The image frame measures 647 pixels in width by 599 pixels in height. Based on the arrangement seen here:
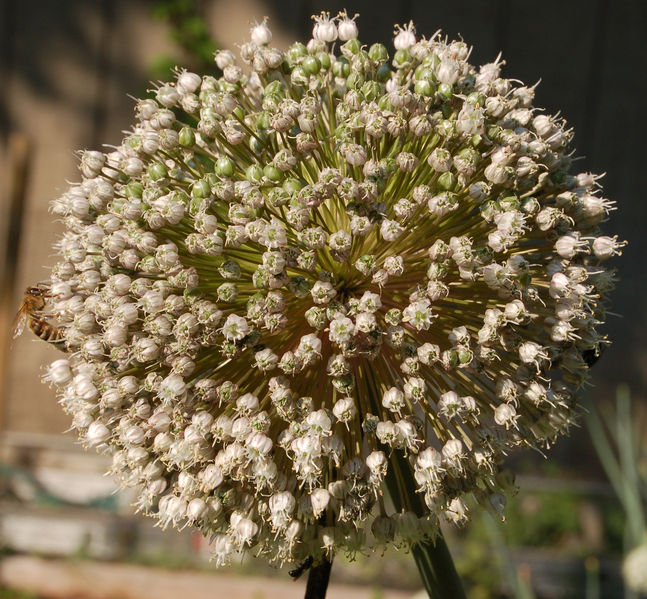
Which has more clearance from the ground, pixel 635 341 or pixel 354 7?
pixel 354 7

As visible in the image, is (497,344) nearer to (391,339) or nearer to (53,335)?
(391,339)

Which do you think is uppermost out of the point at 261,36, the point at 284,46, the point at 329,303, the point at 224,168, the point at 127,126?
the point at 284,46

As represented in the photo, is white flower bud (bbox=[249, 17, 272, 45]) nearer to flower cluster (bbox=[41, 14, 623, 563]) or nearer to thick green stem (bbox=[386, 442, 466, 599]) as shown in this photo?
flower cluster (bbox=[41, 14, 623, 563])

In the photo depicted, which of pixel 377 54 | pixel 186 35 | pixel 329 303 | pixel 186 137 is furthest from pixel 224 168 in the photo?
pixel 186 35

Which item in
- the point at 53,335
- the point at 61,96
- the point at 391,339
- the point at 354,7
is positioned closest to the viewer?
the point at 391,339

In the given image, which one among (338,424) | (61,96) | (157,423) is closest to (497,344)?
(338,424)

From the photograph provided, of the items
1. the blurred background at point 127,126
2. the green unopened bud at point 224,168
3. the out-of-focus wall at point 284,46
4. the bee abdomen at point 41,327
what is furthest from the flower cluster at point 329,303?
the out-of-focus wall at point 284,46

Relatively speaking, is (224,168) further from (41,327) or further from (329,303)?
(41,327)
